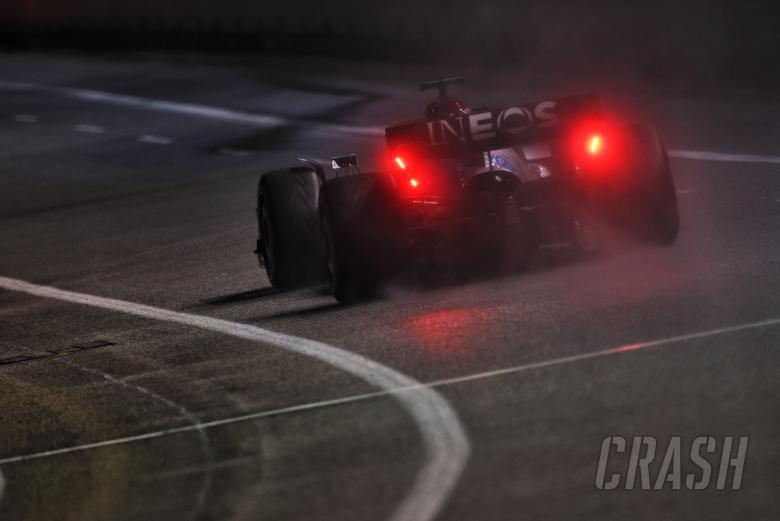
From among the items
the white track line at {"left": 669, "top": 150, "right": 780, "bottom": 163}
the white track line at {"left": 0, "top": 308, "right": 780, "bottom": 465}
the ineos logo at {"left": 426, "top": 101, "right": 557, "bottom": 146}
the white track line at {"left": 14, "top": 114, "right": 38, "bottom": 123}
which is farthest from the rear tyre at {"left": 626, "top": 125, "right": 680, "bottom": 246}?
the white track line at {"left": 14, "top": 114, "right": 38, "bottom": 123}

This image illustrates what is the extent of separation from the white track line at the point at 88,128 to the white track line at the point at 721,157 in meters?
13.5

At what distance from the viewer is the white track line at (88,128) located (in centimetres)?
3081

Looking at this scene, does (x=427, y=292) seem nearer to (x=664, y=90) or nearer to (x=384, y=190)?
(x=384, y=190)

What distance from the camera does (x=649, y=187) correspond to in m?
12.1

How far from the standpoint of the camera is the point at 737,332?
9.36 meters

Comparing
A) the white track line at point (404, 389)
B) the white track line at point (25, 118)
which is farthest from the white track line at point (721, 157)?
the white track line at point (25, 118)

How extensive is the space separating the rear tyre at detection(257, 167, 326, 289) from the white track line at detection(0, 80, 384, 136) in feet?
43.3

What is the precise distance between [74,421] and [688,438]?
3640 millimetres

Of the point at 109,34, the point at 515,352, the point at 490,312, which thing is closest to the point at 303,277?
the point at 490,312

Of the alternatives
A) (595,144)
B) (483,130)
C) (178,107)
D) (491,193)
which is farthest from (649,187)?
(178,107)

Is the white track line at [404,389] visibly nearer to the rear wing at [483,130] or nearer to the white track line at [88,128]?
the rear wing at [483,130]

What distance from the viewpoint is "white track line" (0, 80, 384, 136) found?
2736cm

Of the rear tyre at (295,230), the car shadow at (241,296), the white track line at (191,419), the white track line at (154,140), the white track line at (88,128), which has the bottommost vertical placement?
the white track line at (154,140)

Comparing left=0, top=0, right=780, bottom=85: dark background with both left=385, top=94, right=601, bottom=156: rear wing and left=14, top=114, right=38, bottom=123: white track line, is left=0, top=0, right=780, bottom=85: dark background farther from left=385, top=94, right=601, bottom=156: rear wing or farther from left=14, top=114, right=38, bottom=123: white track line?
left=385, top=94, right=601, bottom=156: rear wing
